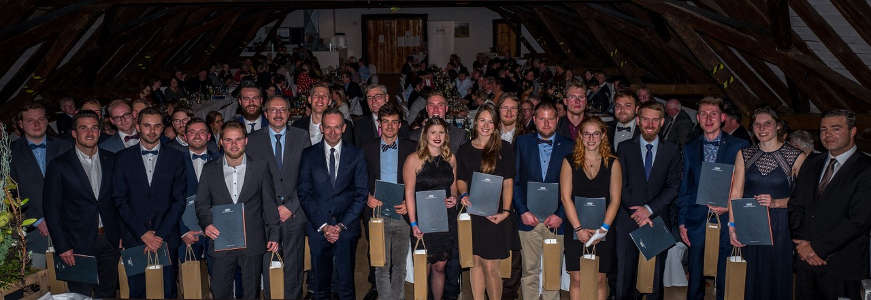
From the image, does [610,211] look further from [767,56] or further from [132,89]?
[132,89]

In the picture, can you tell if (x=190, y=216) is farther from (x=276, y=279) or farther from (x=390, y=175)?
(x=390, y=175)

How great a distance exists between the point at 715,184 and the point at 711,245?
35 cm

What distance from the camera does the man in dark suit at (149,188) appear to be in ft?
13.4

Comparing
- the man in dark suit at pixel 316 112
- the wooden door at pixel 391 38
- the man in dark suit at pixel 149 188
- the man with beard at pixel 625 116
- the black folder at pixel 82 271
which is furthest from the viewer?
the wooden door at pixel 391 38

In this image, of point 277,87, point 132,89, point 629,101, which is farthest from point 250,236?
point 132,89

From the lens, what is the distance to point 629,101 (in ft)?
16.5

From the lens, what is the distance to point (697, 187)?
13.8ft

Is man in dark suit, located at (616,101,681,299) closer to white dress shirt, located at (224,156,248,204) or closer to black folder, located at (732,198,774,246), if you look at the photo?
black folder, located at (732,198,774,246)

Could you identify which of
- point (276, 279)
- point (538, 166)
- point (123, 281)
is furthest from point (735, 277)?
point (123, 281)

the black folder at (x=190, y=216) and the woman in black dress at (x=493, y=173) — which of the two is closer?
the woman in black dress at (x=493, y=173)

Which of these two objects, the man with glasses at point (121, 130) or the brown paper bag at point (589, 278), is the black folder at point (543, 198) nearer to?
the brown paper bag at point (589, 278)

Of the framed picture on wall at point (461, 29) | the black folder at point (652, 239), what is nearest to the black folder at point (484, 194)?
the black folder at point (652, 239)

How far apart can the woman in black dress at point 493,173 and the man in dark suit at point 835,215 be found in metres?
1.56

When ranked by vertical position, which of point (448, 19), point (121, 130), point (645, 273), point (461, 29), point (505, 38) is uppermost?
point (448, 19)
